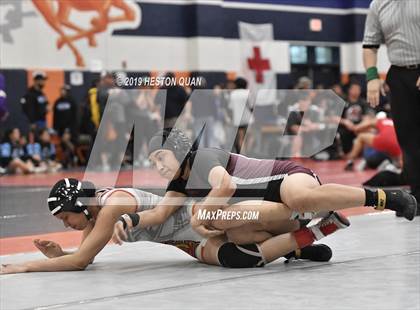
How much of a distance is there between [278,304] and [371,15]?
121 inches

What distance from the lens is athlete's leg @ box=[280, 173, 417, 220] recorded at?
3.90m

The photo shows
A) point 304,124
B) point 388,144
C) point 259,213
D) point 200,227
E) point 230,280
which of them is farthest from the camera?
point 304,124

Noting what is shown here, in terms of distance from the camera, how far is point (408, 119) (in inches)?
220

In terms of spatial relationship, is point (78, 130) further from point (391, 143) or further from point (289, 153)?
point (391, 143)

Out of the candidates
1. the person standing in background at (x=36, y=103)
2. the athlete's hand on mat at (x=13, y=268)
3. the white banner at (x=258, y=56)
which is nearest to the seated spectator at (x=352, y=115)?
the white banner at (x=258, y=56)

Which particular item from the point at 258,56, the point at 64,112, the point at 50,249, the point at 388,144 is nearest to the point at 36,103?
the point at 64,112

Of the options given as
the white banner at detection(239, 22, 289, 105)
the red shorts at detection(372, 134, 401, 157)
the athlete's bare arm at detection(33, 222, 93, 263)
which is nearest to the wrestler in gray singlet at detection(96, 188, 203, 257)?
the athlete's bare arm at detection(33, 222, 93, 263)

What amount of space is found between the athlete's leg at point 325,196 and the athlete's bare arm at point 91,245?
76cm

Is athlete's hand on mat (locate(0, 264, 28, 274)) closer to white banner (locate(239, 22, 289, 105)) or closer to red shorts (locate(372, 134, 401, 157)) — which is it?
red shorts (locate(372, 134, 401, 157))

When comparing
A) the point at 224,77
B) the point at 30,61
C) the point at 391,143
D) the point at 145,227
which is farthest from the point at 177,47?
the point at 145,227

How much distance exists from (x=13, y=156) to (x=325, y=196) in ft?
34.0

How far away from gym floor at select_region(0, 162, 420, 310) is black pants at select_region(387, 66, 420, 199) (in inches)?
16.2

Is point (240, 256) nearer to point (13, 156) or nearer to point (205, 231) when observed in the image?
point (205, 231)

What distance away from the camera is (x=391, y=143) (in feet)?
30.7
